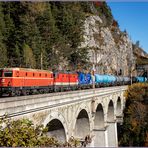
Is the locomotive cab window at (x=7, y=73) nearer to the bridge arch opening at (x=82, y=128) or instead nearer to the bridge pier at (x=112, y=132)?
the bridge arch opening at (x=82, y=128)

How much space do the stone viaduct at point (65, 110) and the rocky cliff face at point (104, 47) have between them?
4100 centimetres

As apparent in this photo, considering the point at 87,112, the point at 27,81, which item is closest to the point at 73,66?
the point at 87,112

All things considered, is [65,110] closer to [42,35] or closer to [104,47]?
[42,35]

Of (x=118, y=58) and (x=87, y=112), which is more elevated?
(x=118, y=58)

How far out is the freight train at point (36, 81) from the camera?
2722 cm

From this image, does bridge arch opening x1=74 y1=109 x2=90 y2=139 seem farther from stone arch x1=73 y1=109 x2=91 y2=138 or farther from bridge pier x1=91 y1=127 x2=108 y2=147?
bridge pier x1=91 y1=127 x2=108 y2=147

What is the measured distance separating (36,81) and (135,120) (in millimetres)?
33754

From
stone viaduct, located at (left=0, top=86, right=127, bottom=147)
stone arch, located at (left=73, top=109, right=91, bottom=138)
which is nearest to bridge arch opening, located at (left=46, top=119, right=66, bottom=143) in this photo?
stone viaduct, located at (left=0, top=86, right=127, bottom=147)

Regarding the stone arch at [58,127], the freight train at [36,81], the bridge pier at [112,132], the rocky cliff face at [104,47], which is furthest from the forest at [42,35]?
the stone arch at [58,127]

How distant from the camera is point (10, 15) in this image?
283 ft

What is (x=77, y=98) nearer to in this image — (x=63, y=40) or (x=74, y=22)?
(x=63, y=40)

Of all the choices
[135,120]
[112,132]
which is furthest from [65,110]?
[135,120]

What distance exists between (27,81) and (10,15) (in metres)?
59.3

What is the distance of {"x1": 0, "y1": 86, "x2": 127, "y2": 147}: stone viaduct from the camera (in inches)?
738
